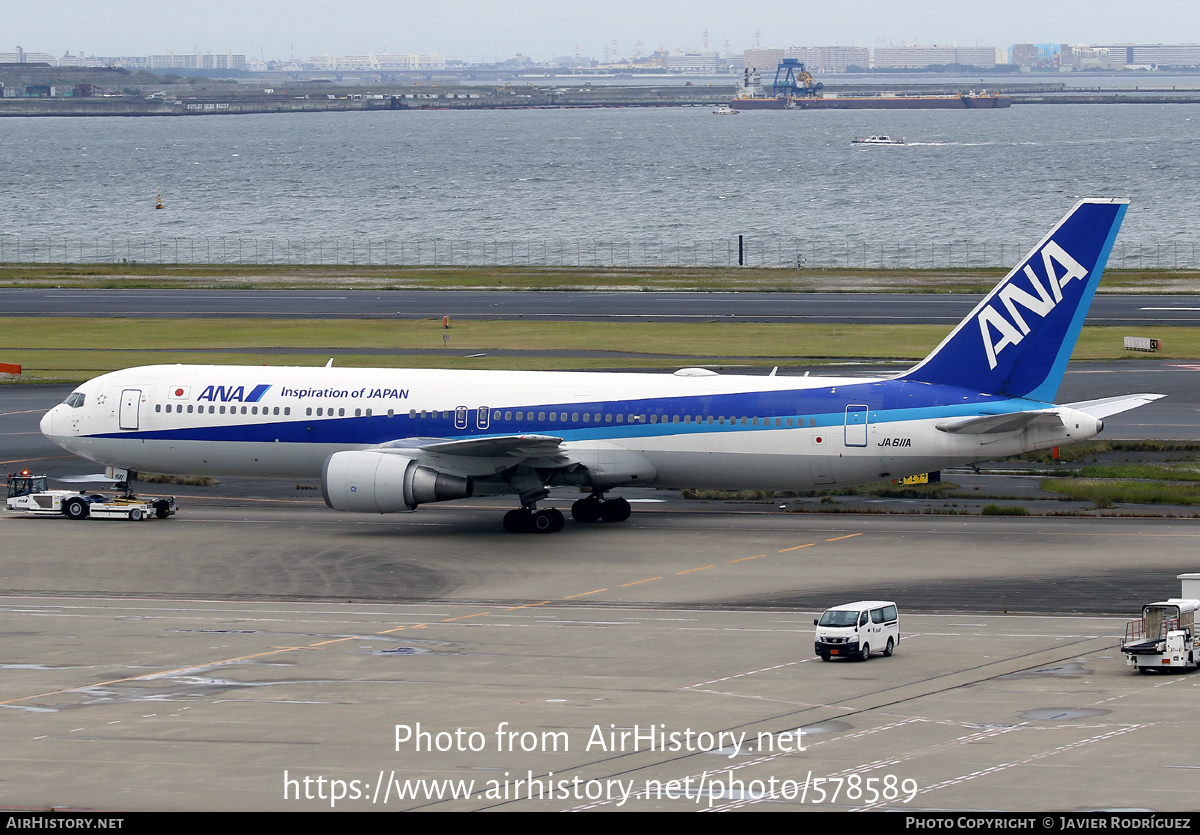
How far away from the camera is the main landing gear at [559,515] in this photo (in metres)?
50.3

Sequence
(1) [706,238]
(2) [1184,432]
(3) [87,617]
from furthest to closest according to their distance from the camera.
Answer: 1. (1) [706,238]
2. (2) [1184,432]
3. (3) [87,617]

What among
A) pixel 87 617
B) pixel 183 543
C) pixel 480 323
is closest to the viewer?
pixel 87 617

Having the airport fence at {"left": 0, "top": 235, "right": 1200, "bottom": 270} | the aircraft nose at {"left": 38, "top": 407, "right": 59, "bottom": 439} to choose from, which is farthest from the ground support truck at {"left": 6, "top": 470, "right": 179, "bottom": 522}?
the airport fence at {"left": 0, "top": 235, "right": 1200, "bottom": 270}

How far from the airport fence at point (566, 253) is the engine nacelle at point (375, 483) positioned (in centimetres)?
10572

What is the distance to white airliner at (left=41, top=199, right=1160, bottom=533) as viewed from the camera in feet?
157

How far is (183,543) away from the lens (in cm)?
4828

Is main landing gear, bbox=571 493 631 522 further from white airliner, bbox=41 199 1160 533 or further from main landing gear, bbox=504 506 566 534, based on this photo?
main landing gear, bbox=504 506 566 534

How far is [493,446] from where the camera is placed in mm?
48594

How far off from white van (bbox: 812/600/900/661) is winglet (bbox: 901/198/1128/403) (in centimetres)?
1617

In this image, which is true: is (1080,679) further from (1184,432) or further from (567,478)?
(1184,432)

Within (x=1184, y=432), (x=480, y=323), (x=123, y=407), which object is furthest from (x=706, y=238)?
(x=123, y=407)

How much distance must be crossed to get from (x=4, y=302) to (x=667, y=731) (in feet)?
323

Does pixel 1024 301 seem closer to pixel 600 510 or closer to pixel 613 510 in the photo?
pixel 613 510

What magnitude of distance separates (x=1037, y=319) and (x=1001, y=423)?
3.87 meters
